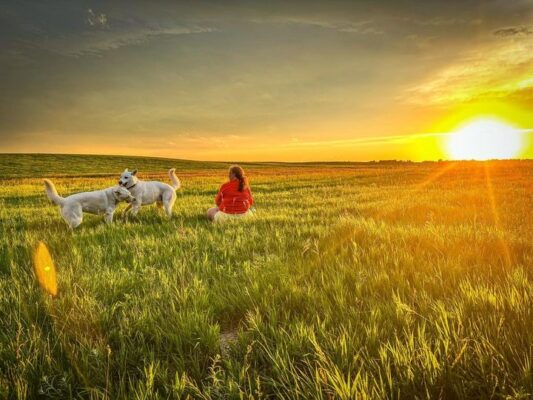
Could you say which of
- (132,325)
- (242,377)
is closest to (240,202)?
(132,325)

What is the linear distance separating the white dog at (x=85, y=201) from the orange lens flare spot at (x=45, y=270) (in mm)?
2734

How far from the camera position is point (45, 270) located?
4.59 metres

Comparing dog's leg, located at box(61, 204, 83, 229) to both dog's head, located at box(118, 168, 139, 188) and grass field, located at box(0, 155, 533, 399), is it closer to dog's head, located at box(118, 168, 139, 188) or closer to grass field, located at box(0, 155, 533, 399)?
dog's head, located at box(118, 168, 139, 188)

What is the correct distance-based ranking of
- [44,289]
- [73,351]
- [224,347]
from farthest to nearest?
[44,289] → [224,347] → [73,351]

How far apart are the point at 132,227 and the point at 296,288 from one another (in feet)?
20.8

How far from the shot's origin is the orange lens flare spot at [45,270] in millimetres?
3896

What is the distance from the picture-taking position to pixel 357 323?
8.51ft

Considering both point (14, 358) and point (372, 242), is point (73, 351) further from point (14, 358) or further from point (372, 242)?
point (372, 242)

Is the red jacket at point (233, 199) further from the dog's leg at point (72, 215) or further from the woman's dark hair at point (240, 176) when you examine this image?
the dog's leg at point (72, 215)

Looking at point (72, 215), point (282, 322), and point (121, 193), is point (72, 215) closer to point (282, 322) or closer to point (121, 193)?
point (121, 193)

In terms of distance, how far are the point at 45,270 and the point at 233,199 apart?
594 centimetres

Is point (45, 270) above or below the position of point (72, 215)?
below

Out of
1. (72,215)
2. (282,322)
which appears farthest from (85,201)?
(282,322)

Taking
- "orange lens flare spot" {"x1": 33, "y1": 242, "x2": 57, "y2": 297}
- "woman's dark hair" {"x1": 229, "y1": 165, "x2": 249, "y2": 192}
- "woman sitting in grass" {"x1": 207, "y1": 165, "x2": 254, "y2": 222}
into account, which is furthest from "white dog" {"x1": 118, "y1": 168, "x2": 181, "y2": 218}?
"orange lens flare spot" {"x1": 33, "y1": 242, "x2": 57, "y2": 297}
